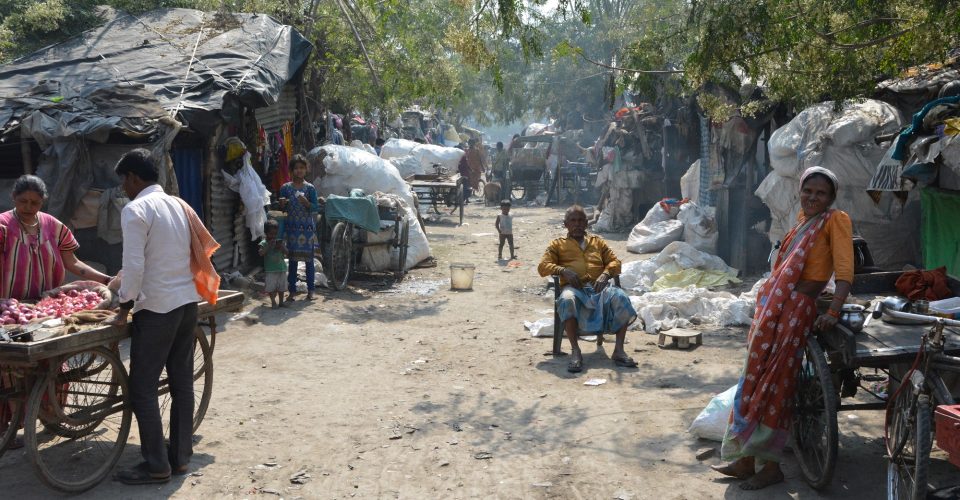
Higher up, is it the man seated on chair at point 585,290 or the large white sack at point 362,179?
the large white sack at point 362,179

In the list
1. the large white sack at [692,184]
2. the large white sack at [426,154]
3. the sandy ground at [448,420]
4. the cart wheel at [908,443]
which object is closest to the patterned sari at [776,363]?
the sandy ground at [448,420]

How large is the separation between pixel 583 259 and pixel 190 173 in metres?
4.98

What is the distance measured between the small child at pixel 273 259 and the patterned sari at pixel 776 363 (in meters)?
6.29

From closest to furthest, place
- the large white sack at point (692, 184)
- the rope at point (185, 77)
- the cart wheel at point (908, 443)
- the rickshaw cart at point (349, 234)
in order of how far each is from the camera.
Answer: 1. the cart wheel at point (908, 443)
2. the rope at point (185, 77)
3. the rickshaw cart at point (349, 234)
4. the large white sack at point (692, 184)

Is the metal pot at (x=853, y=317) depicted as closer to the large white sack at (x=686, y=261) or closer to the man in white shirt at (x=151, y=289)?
the man in white shirt at (x=151, y=289)

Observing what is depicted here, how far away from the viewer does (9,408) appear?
4660 mm

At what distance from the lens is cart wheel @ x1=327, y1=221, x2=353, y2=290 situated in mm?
10633

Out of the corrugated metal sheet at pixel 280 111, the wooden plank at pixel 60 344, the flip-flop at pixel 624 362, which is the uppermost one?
the corrugated metal sheet at pixel 280 111

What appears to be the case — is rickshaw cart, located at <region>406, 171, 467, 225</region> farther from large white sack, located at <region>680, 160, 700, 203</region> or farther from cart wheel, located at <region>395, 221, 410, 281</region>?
cart wheel, located at <region>395, 221, 410, 281</region>

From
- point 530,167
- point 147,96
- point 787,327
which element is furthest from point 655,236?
point 530,167

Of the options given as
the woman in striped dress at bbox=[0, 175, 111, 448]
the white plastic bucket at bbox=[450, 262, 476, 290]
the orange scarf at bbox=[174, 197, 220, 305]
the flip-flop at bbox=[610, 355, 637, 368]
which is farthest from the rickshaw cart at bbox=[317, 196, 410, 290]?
the orange scarf at bbox=[174, 197, 220, 305]

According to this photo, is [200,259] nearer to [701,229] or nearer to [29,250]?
[29,250]

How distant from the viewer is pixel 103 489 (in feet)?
14.3

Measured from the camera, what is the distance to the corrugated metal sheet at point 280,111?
11.6 m
